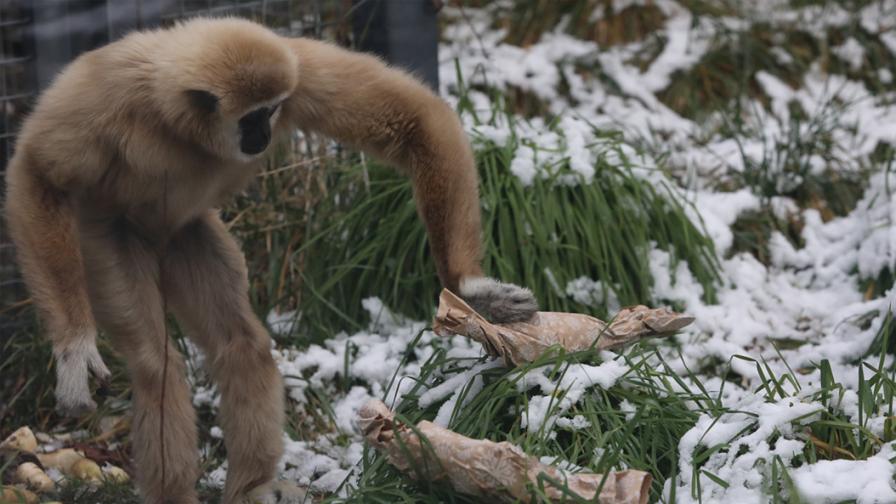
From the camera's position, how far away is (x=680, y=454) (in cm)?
330

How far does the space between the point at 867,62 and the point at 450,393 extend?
477 centimetres

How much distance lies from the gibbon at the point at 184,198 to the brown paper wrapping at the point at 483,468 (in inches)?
26.0

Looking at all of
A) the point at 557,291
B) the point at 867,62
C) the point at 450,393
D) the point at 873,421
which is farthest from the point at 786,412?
the point at 867,62

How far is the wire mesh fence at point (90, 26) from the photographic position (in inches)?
209

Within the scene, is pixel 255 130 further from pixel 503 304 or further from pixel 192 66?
pixel 503 304

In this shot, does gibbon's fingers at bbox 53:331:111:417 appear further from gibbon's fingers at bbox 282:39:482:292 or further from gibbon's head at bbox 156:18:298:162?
gibbon's fingers at bbox 282:39:482:292

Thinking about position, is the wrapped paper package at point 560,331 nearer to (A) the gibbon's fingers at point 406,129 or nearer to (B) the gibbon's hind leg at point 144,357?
(A) the gibbon's fingers at point 406,129

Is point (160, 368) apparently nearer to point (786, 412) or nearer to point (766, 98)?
point (786, 412)

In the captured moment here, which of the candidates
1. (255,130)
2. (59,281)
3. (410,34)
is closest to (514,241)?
(410,34)

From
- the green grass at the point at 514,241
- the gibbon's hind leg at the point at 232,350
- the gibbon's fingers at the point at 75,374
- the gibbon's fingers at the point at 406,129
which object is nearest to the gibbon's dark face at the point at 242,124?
the gibbon's fingers at the point at 406,129

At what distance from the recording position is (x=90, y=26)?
Answer: 18.1 feet

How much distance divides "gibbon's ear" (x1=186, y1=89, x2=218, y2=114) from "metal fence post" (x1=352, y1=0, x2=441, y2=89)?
6.55 ft

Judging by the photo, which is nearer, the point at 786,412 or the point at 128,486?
the point at 786,412

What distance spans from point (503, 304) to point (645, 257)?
1622 millimetres
